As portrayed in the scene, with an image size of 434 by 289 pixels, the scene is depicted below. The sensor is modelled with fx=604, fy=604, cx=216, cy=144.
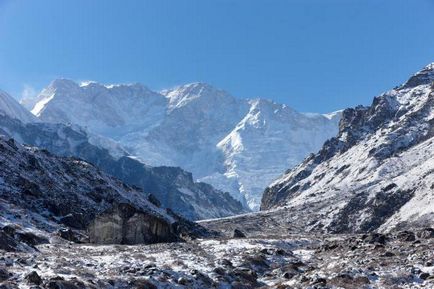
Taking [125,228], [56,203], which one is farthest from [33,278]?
[56,203]

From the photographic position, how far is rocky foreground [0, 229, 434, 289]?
29.5 meters

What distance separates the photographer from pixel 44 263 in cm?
3406

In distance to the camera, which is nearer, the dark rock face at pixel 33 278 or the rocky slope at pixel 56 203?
the dark rock face at pixel 33 278

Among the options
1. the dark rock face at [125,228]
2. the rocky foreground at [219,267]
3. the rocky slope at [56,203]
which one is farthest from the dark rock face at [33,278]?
the dark rock face at [125,228]

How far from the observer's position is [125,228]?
54344mm

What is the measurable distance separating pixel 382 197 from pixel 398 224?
90.6 ft

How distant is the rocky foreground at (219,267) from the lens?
29531 mm

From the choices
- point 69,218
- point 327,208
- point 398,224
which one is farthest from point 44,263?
point 327,208

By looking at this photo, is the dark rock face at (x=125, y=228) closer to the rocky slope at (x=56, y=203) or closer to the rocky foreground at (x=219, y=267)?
the rocky slope at (x=56, y=203)

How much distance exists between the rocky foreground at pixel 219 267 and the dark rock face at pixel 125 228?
20.9 feet

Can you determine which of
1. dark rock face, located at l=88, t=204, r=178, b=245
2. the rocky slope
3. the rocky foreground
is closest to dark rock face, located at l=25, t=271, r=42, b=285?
the rocky foreground

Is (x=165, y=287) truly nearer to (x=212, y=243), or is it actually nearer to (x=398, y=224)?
(x=212, y=243)

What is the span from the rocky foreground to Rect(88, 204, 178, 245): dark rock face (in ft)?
20.9

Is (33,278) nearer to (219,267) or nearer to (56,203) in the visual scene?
(219,267)
